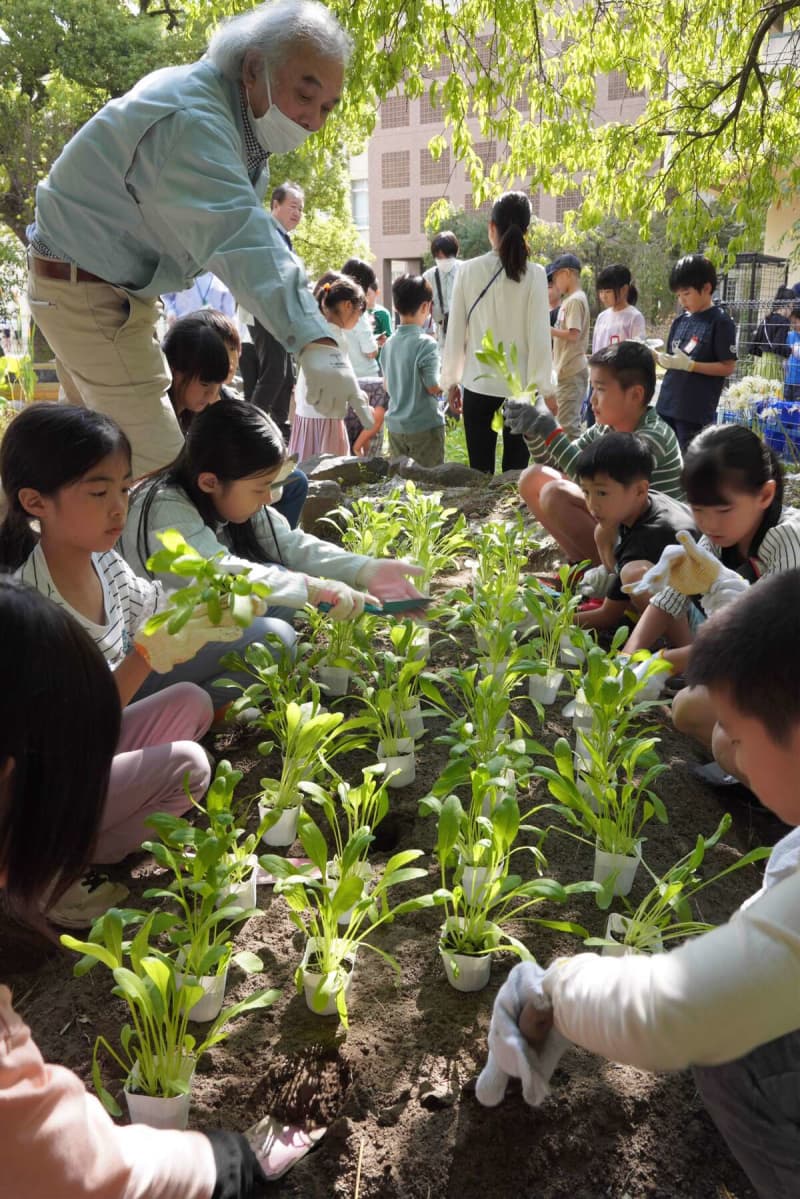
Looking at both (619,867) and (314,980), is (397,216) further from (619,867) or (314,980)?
(314,980)

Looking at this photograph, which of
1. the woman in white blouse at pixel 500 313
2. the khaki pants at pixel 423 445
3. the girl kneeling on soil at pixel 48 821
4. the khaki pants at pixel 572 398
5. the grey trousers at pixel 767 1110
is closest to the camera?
the girl kneeling on soil at pixel 48 821

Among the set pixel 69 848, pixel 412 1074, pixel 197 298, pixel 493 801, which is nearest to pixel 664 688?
pixel 493 801

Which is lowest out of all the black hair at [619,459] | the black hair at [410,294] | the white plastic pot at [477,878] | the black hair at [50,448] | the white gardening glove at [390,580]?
the white plastic pot at [477,878]

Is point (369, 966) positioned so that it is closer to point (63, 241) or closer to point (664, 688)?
point (664, 688)

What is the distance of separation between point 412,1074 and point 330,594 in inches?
46.7

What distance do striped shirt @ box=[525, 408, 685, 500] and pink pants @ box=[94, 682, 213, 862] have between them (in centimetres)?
204

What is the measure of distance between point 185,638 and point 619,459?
1736 mm

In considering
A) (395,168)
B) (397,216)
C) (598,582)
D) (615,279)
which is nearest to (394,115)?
(395,168)

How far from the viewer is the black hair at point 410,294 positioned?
5.30 meters

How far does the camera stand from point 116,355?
2.77m

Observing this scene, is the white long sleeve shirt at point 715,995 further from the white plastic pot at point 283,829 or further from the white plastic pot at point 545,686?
the white plastic pot at point 545,686

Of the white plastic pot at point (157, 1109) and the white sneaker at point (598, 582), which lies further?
the white sneaker at point (598, 582)

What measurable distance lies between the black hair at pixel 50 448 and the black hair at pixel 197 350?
1307 millimetres

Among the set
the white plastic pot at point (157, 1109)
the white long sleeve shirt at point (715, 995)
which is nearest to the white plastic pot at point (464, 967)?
the white plastic pot at point (157, 1109)
